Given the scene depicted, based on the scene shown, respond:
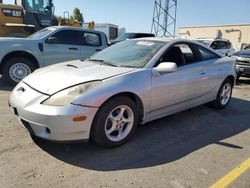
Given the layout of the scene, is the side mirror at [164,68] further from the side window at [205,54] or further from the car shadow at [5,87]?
the car shadow at [5,87]

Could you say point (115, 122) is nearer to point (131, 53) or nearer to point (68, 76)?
point (68, 76)

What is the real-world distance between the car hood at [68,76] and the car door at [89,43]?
166 inches

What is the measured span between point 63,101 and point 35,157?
0.79 m

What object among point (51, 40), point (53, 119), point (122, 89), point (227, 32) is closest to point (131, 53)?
point (122, 89)

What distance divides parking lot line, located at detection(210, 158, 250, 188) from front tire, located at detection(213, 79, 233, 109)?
2266mm

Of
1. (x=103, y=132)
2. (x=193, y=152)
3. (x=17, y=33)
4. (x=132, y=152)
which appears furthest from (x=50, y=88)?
(x=17, y=33)

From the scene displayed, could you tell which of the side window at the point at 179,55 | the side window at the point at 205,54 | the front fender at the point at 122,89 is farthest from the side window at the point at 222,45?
the front fender at the point at 122,89

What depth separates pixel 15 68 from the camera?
23.9 feet

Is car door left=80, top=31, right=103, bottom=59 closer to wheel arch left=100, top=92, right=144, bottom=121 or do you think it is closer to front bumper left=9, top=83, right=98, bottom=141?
wheel arch left=100, top=92, right=144, bottom=121

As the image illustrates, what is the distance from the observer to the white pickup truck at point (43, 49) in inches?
281

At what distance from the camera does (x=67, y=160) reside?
3262 millimetres

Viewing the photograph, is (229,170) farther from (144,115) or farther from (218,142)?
(144,115)

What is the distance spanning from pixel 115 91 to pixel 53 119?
33.2 inches

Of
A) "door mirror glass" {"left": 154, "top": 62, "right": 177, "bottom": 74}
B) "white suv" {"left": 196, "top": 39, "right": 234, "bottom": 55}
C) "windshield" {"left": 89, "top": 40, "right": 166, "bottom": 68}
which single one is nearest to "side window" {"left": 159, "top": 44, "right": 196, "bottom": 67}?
"windshield" {"left": 89, "top": 40, "right": 166, "bottom": 68}
